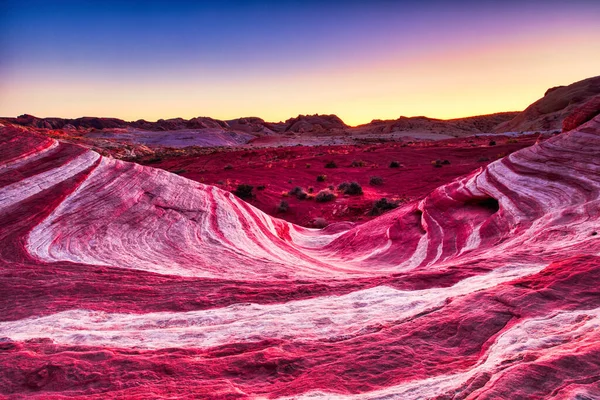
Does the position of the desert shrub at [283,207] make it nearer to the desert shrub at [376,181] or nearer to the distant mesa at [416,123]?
the desert shrub at [376,181]

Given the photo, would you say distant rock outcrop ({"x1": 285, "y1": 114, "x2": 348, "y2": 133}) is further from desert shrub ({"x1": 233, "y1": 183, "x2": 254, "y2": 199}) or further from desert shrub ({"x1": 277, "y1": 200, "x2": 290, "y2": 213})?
desert shrub ({"x1": 277, "y1": 200, "x2": 290, "y2": 213})

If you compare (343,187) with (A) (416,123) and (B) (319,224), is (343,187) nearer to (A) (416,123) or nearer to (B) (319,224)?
(B) (319,224)

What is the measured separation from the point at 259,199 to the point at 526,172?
1510 centimetres

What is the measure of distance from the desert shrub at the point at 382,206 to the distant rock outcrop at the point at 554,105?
70767mm

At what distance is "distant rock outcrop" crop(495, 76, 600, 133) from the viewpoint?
7812cm

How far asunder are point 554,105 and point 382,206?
8827cm

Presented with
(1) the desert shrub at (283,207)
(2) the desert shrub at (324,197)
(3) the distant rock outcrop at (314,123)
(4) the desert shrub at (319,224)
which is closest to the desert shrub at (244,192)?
(1) the desert shrub at (283,207)

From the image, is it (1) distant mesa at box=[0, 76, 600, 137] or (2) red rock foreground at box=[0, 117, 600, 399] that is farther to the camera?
(1) distant mesa at box=[0, 76, 600, 137]

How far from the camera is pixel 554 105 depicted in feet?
285

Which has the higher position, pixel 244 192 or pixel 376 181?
pixel 376 181

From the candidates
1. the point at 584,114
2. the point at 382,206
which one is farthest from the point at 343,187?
the point at 584,114

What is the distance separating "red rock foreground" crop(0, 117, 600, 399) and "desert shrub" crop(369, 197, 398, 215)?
348 inches

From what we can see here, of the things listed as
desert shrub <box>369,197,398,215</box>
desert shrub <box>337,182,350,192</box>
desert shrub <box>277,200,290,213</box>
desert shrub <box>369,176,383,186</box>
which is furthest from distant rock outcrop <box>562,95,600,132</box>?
desert shrub <box>369,176,383,186</box>

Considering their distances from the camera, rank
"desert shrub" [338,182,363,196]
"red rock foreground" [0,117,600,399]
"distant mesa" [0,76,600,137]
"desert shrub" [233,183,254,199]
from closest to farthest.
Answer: "red rock foreground" [0,117,600,399] → "desert shrub" [233,183,254,199] → "desert shrub" [338,182,363,196] → "distant mesa" [0,76,600,137]
